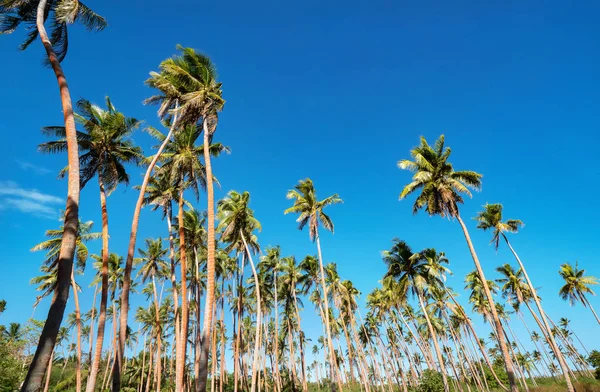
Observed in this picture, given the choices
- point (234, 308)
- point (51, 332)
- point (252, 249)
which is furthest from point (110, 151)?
point (234, 308)

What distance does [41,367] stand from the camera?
6.19 m

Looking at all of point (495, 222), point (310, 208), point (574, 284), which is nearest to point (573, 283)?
point (574, 284)

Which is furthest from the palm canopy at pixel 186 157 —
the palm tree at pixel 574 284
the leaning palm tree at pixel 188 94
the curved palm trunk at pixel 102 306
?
the palm tree at pixel 574 284

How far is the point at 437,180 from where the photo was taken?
22.0 metres

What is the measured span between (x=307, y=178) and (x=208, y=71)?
574 inches

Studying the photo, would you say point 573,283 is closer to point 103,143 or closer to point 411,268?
point 411,268

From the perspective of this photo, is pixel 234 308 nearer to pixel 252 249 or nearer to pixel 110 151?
pixel 252 249

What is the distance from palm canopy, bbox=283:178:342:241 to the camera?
27.9 m

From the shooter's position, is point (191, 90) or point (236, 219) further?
point (236, 219)

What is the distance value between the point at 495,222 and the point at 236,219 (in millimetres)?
27457

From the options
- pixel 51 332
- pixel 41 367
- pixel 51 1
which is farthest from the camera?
pixel 51 1

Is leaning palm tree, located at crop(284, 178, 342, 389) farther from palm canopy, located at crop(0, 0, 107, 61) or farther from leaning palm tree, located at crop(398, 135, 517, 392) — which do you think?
palm canopy, located at crop(0, 0, 107, 61)

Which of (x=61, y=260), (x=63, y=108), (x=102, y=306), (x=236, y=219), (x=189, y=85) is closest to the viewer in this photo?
(x=61, y=260)

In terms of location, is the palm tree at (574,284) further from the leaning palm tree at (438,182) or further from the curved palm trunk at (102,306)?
the curved palm trunk at (102,306)
